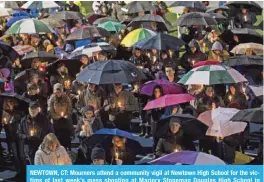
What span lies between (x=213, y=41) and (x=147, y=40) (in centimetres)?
229

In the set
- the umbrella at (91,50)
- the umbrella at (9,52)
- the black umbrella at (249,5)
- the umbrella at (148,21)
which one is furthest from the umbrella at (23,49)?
the black umbrella at (249,5)

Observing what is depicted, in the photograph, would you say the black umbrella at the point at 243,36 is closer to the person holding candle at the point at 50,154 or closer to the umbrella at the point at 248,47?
the umbrella at the point at 248,47

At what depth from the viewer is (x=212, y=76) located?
1136 cm

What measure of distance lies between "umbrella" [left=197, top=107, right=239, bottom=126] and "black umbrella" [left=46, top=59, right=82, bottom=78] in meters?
3.99

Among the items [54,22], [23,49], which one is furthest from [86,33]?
[54,22]

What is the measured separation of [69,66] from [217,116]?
4.29 meters

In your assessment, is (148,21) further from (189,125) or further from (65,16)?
(189,125)

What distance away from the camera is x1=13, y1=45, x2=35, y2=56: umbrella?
1504cm

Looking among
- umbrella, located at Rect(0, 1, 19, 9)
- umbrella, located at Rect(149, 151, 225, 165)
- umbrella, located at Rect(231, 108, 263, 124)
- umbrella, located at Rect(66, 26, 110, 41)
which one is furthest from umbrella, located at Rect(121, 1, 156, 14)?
umbrella, located at Rect(149, 151, 225, 165)

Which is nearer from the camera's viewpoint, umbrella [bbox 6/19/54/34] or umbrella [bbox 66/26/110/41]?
umbrella [bbox 6/19/54/34]

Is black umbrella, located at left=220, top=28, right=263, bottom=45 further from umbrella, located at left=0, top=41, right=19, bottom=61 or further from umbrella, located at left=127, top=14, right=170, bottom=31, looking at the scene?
umbrella, located at left=0, top=41, right=19, bottom=61

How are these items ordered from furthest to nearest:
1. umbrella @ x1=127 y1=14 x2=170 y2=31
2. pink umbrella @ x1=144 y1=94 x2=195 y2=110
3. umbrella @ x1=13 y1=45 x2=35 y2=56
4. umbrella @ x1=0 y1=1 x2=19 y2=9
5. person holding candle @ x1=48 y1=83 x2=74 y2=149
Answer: umbrella @ x1=0 y1=1 x2=19 y2=9 < umbrella @ x1=127 y1=14 x2=170 y2=31 < umbrella @ x1=13 y1=45 x2=35 y2=56 < person holding candle @ x1=48 y1=83 x2=74 y2=149 < pink umbrella @ x1=144 y1=94 x2=195 y2=110

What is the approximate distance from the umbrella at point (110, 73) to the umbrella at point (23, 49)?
3775 mm

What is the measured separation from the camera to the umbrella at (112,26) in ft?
59.8
